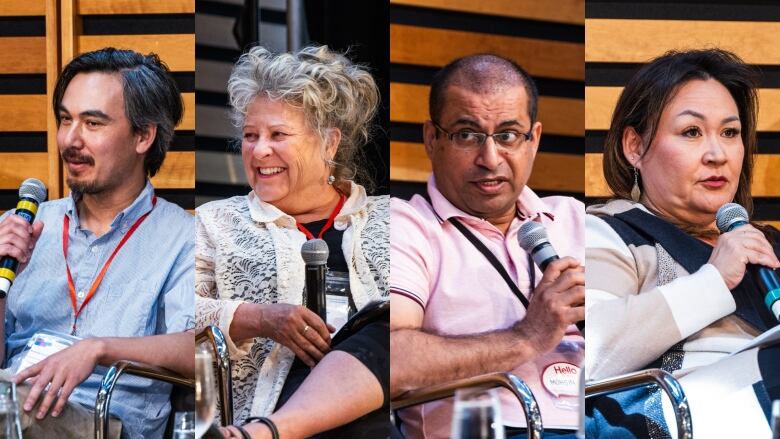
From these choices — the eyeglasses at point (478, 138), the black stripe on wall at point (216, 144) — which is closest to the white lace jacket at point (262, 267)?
the black stripe on wall at point (216, 144)

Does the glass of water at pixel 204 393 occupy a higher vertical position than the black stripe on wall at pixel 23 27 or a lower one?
lower

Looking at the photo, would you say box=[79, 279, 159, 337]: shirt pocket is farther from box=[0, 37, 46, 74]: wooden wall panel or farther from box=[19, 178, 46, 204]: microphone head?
box=[0, 37, 46, 74]: wooden wall panel

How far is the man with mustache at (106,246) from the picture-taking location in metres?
2.44

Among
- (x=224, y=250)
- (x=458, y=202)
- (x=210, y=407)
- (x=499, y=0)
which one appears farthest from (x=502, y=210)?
(x=210, y=407)

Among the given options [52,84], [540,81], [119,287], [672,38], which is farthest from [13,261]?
[672,38]

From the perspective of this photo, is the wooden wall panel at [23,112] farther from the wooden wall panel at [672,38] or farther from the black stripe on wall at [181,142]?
the wooden wall panel at [672,38]

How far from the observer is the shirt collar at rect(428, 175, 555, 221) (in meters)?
2.17

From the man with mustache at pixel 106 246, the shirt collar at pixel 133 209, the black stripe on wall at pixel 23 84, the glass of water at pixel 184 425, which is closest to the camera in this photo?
the glass of water at pixel 184 425

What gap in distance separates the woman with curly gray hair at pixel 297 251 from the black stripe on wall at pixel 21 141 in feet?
2.69

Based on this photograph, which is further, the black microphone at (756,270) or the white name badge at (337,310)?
the black microphone at (756,270)

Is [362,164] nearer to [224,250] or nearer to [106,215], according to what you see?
[224,250]

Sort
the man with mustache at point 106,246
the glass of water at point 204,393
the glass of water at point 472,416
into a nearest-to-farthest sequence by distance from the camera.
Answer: the glass of water at point 472,416, the glass of water at point 204,393, the man with mustache at point 106,246

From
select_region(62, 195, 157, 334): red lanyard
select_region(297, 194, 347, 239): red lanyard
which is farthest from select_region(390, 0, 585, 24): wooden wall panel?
select_region(62, 195, 157, 334): red lanyard

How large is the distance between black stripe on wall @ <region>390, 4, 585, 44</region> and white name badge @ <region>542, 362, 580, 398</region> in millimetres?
713
